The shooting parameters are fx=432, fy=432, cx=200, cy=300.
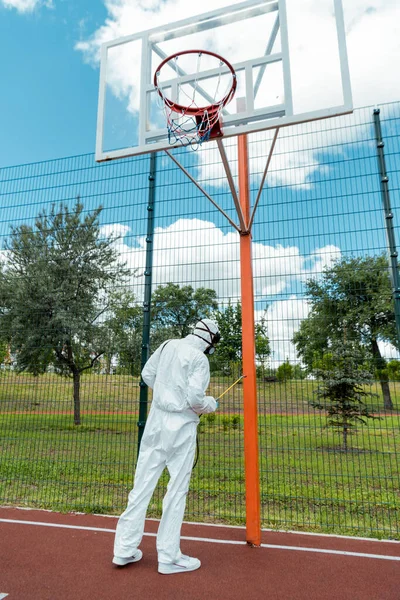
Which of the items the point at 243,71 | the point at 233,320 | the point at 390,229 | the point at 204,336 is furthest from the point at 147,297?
the point at 390,229

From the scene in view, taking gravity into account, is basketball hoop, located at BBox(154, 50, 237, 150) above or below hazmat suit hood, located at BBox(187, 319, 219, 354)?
above

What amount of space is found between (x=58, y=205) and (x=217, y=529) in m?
5.17

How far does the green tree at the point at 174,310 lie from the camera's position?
514cm

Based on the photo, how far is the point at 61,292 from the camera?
623cm

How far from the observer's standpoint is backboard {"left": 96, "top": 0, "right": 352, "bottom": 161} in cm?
343

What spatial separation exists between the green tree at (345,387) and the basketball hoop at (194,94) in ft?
8.84

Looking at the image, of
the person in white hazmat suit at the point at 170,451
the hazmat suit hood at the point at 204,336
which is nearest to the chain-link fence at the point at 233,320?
the hazmat suit hood at the point at 204,336

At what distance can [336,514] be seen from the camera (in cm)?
472

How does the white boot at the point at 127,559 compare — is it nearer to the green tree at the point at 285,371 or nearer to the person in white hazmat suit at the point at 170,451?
the person in white hazmat suit at the point at 170,451

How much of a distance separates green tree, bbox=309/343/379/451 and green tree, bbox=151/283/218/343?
1.53 meters

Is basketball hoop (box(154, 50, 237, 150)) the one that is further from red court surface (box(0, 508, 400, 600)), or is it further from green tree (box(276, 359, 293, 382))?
red court surface (box(0, 508, 400, 600))

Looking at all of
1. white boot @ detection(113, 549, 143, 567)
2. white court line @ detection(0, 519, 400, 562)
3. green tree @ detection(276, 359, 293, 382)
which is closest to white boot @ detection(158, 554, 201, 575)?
white boot @ detection(113, 549, 143, 567)

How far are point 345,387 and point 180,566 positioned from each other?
305cm

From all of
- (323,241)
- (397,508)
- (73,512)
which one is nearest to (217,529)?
(73,512)
